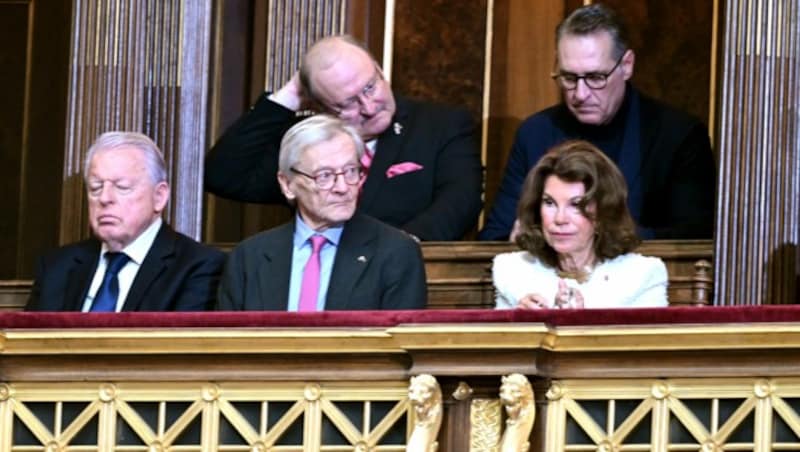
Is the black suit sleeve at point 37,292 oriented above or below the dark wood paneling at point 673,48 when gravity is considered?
below

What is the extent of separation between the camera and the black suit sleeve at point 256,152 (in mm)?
7238

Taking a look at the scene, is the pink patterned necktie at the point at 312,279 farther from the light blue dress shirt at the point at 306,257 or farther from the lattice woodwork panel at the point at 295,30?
the lattice woodwork panel at the point at 295,30

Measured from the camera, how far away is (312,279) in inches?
246

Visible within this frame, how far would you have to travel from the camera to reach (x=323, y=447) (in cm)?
551

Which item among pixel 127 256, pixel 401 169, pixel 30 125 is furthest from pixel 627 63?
pixel 30 125

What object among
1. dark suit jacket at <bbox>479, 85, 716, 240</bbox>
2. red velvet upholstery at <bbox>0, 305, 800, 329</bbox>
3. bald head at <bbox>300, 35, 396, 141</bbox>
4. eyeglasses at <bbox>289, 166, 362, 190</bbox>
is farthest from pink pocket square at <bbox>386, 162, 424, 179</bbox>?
red velvet upholstery at <bbox>0, 305, 800, 329</bbox>

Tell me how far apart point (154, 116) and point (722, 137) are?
1.93 metres

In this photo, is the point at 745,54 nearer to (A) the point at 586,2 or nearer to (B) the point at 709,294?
(B) the point at 709,294

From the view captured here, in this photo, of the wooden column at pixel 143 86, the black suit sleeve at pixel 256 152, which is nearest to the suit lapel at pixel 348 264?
the black suit sleeve at pixel 256 152

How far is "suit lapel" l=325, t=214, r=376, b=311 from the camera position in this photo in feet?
20.1

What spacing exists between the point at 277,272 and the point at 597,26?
1367mm

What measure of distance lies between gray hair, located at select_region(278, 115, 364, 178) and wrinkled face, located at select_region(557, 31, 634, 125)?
0.83m

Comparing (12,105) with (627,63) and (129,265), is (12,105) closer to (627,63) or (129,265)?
(129,265)

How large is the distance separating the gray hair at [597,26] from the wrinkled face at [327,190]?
94cm
